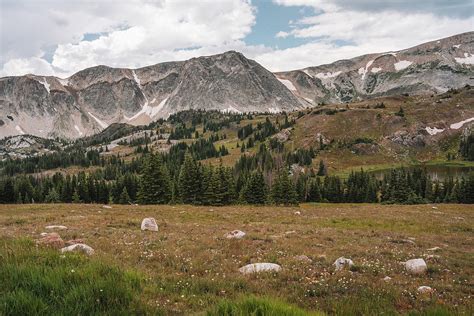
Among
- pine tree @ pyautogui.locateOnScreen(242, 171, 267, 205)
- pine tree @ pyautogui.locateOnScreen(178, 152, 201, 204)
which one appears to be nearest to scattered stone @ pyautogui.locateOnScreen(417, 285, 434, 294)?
pine tree @ pyautogui.locateOnScreen(178, 152, 201, 204)

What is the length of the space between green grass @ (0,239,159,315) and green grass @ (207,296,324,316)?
5.08 feet

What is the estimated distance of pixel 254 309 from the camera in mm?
5879

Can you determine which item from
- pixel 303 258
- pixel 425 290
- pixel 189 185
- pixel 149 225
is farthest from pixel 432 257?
pixel 189 185

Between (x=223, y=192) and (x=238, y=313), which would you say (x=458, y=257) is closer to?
(x=238, y=313)

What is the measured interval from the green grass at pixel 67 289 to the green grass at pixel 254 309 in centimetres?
155

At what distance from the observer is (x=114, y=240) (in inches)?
688

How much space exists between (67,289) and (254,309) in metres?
3.72

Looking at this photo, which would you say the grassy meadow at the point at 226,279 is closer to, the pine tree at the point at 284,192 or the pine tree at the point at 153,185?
the pine tree at the point at 153,185

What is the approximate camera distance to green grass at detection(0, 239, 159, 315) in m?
5.96

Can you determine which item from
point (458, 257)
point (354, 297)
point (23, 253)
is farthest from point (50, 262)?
point (458, 257)

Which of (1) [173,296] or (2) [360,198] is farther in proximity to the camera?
(2) [360,198]

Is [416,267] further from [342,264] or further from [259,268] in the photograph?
[259,268]

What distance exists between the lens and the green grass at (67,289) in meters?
5.96

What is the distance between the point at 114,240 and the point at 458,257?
55.6 feet
